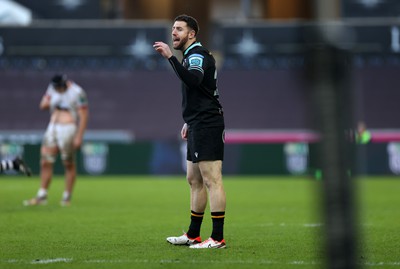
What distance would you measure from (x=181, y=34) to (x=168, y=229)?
9.52 ft

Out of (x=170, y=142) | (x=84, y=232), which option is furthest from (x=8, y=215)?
(x=170, y=142)

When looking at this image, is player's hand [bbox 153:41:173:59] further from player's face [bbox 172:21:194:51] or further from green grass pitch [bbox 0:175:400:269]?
green grass pitch [bbox 0:175:400:269]

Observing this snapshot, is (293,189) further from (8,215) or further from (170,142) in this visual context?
(8,215)

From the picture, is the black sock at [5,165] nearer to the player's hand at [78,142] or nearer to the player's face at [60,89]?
the player's hand at [78,142]

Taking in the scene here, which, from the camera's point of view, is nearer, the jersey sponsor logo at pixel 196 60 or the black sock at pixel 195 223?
the jersey sponsor logo at pixel 196 60

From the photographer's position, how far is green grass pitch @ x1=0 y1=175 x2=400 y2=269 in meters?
7.38

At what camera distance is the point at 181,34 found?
851cm

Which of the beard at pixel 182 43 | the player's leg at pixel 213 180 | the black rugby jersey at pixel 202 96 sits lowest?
the player's leg at pixel 213 180

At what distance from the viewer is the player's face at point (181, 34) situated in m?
8.50

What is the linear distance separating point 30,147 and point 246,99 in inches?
257

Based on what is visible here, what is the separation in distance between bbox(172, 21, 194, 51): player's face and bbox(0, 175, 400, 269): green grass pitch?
74.2 inches

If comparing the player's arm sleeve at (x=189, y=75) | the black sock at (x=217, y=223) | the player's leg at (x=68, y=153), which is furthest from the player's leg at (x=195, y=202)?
the player's leg at (x=68, y=153)

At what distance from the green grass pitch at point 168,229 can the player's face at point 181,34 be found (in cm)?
188

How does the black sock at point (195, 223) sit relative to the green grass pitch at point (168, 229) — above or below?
above
